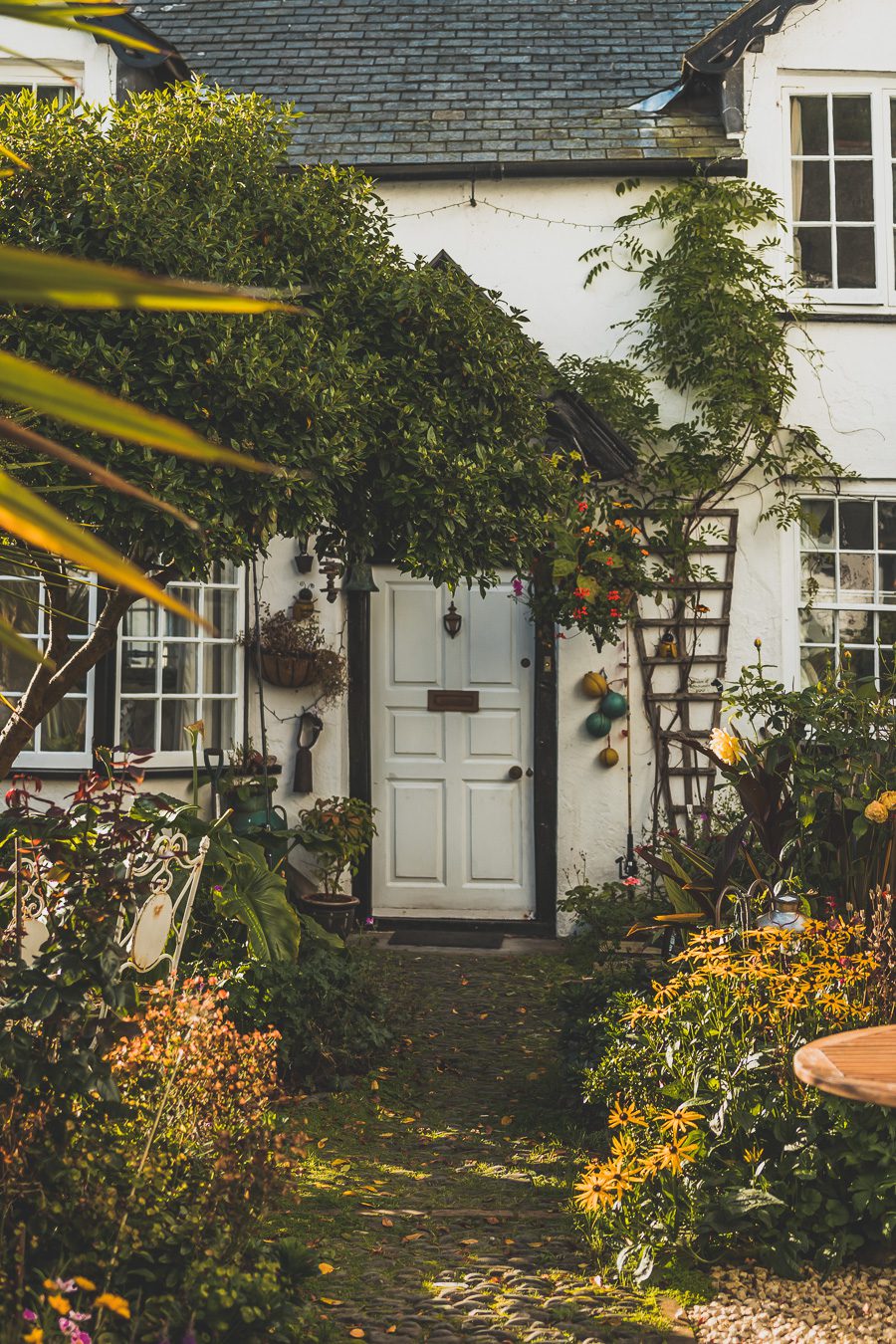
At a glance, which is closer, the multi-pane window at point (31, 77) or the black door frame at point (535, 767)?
the multi-pane window at point (31, 77)

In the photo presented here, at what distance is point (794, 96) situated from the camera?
853 cm

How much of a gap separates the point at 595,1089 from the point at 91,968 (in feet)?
6.46

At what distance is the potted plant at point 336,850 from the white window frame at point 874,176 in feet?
14.3

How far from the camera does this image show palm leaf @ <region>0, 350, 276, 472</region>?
0.95m

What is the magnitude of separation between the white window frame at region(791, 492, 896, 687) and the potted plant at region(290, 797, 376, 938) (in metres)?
2.90

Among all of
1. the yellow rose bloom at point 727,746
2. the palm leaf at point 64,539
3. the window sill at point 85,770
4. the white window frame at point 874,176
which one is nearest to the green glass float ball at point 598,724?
the window sill at point 85,770

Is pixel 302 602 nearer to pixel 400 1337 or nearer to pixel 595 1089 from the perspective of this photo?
pixel 595 1089

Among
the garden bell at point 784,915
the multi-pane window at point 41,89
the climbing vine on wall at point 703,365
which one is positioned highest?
the multi-pane window at point 41,89

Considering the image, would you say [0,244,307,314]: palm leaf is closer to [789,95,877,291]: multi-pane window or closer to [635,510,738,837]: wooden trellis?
[635,510,738,837]: wooden trellis

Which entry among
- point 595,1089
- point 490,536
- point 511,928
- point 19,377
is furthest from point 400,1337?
point 511,928

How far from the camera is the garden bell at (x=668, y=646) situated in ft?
26.8

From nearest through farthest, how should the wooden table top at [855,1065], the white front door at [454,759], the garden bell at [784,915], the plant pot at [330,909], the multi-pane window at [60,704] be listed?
the wooden table top at [855,1065] < the garden bell at [784,915] < the plant pot at [330,909] < the multi-pane window at [60,704] < the white front door at [454,759]

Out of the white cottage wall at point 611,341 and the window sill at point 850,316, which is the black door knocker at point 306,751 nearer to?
the white cottage wall at point 611,341

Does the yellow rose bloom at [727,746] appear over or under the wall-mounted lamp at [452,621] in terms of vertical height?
under
